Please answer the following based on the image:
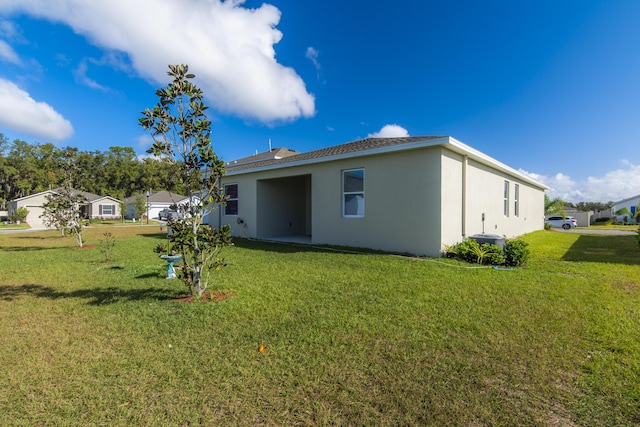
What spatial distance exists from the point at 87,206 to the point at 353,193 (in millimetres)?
39928

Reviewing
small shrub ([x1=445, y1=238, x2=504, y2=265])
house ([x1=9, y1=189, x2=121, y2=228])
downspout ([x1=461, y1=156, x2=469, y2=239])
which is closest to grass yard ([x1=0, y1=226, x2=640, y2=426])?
small shrub ([x1=445, y1=238, x2=504, y2=265])

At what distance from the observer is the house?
29.5 meters

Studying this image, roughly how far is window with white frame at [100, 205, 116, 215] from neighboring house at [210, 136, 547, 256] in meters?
33.5

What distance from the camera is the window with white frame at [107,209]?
37.0 metres

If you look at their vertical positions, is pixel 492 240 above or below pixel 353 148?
below

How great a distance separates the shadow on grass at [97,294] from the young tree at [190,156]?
2.40ft

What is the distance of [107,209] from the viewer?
37656mm

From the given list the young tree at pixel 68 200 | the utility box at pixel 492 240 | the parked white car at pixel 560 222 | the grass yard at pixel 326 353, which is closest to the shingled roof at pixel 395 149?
the utility box at pixel 492 240

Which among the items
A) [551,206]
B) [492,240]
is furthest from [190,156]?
[551,206]

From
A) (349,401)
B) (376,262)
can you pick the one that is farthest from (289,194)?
(349,401)

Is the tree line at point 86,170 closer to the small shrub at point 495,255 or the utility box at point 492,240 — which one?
the utility box at point 492,240

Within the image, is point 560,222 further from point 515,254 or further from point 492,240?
point 515,254

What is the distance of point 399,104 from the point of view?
1542 cm

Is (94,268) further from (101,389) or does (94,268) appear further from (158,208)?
(158,208)
